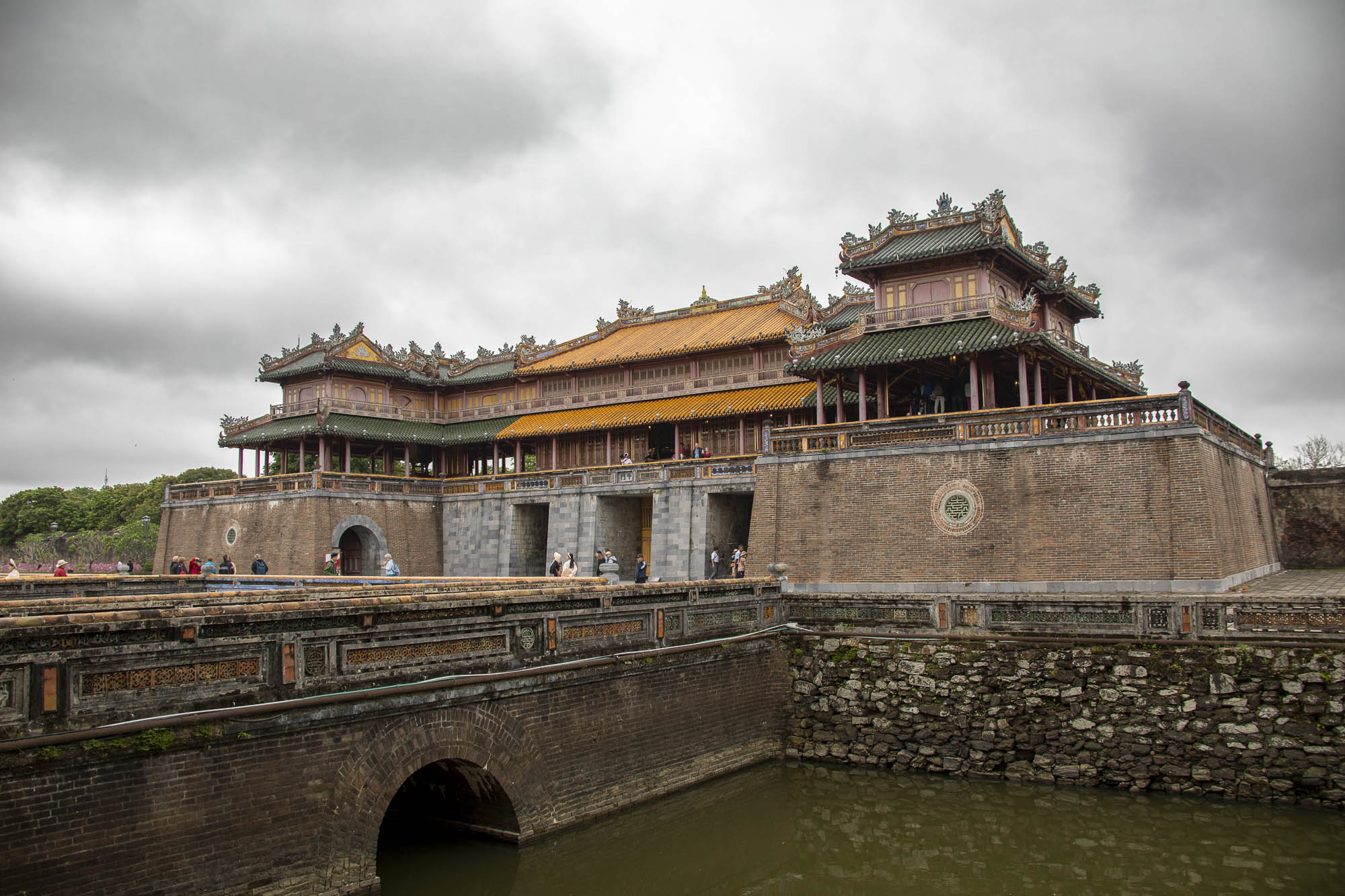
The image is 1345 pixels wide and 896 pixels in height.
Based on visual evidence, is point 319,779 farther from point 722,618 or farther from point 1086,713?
point 1086,713

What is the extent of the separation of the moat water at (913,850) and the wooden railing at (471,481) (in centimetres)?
1740

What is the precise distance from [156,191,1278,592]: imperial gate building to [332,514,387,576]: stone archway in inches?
4.8

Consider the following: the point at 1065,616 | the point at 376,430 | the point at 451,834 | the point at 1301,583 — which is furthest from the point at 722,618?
the point at 376,430

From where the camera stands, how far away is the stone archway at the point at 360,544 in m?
37.7

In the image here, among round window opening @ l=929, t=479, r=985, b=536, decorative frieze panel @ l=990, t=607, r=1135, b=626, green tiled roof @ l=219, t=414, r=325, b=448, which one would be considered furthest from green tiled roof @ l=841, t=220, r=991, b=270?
green tiled roof @ l=219, t=414, r=325, b=448

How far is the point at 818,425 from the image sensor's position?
26.1 m

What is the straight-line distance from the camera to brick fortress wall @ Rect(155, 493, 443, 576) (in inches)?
1447

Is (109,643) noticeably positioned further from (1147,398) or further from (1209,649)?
(1147,398)

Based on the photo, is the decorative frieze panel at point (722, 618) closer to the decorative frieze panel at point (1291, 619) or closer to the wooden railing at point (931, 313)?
the decorative frieze panel at point (1291, 619)

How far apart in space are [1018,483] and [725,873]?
13.3m


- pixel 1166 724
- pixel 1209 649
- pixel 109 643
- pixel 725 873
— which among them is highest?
pixel 109 643

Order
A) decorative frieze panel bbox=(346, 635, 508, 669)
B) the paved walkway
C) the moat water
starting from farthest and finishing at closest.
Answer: the paved walkway → the moat water → decorative frieze panel bbox=(346, 635, 508, 669)

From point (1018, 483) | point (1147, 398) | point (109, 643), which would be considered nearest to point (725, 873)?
point (109, 643)

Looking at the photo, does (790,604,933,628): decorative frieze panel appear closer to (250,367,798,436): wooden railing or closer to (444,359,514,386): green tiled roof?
(250,367,798,436): wooden railing
